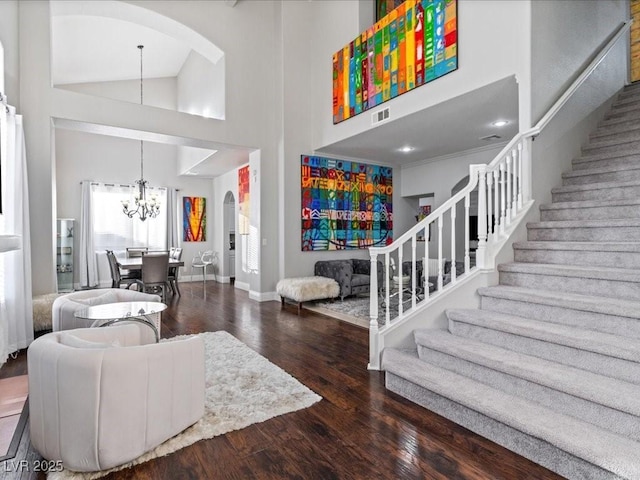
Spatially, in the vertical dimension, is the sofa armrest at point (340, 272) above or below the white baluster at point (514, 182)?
below

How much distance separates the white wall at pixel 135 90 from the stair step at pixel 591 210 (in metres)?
9.37

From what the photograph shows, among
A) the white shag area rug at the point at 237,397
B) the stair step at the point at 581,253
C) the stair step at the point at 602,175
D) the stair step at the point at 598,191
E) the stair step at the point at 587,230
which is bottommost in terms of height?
the white shag area rug at the point at 237,397

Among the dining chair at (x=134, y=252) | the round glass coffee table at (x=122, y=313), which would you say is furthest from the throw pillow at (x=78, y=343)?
the dining chair at (x=134, y=252)

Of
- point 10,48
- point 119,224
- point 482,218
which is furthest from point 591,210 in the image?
point 119,224

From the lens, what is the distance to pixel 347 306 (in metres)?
5.81

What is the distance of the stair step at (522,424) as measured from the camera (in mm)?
1624

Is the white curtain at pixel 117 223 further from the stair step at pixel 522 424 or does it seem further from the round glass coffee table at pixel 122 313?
the stair step at pixel 522 424

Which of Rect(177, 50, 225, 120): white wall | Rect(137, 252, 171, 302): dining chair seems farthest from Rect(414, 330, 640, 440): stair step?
Rect(177, 50, 225, 120): white wall

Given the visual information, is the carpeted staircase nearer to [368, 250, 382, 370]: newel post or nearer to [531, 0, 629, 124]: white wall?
[368, 250, 382, 370]: newel post

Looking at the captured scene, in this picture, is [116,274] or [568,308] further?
[116,274]

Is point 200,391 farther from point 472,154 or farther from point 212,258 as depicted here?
point 212,258

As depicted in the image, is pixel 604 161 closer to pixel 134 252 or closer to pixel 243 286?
pixel 243 286

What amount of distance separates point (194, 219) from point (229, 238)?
3.90ft

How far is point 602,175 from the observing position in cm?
364
